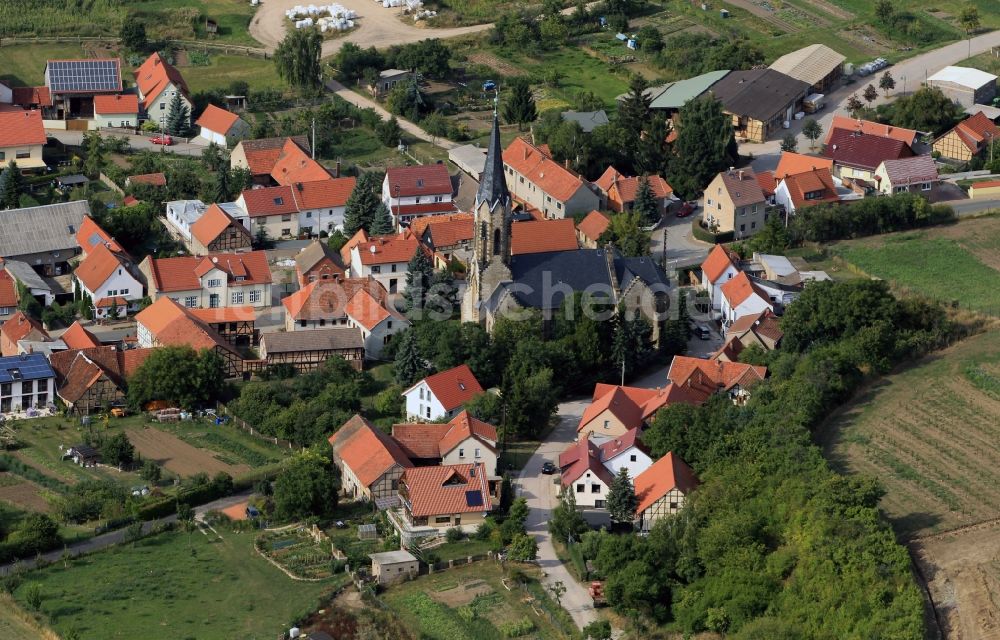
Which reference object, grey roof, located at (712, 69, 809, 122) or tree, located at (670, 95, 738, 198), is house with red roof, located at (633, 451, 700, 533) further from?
grey roof, located at (712, 69, 809, 122)

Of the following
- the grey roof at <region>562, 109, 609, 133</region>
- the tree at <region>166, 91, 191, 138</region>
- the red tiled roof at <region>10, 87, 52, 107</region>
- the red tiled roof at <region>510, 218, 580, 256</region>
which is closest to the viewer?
the red tiled roof at <region>510, 218, 580, 256</region>

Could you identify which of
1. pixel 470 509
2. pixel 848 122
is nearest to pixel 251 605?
pixel 470 509

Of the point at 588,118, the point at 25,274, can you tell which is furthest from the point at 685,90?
the point at 25,274

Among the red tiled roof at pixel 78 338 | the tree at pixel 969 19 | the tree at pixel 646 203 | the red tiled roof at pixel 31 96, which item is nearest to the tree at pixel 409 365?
the red tiled roof at pixel 78 338

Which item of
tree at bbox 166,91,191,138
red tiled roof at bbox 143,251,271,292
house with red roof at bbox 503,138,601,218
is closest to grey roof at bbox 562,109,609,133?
house with red roof at bbox 503,138,601,218

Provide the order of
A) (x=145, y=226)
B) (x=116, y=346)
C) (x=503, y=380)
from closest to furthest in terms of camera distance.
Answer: (x=503, y=380) < (x=116, y=346) < (x=145, y=226)

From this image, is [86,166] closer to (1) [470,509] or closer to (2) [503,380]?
(2) [503,380]

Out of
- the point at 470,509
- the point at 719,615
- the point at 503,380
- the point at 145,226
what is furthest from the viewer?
the point at 145,226
